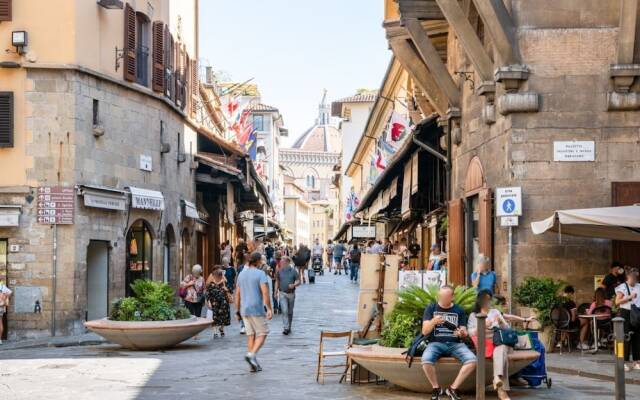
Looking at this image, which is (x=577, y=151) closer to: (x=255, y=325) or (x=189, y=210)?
(x=255, y=325)

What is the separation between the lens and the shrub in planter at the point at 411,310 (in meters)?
13.0

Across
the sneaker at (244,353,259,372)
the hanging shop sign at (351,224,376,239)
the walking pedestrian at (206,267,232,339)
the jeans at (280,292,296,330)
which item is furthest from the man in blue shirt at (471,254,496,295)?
the hanging shop sign at (351,224,376,239)

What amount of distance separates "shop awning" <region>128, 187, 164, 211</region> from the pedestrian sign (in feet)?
37.0

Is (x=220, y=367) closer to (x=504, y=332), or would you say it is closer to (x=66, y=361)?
(x=66, y=361)

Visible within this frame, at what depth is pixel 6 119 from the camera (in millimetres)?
23766

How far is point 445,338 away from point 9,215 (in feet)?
44.9

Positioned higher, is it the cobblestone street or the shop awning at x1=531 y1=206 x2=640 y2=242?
the shop awning at x1=531 y1=206 x2=640 y2=242

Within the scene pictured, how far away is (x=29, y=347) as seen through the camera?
2123cm

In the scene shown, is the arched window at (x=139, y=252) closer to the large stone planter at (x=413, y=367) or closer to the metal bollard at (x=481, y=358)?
the large stone planter at (x=413, y=367)

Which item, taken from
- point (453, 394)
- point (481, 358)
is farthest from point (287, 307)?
point (481, 358)

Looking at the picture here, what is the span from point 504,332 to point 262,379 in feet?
11.8

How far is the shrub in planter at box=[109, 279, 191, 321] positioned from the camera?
63.3 feet

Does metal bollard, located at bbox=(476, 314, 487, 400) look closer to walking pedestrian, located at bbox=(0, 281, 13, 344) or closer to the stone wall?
walking pedestrian, located at bbox=(0, 281, 13, 344)

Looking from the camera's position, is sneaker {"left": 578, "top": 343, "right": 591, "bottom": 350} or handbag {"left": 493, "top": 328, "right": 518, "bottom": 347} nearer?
handbag {"left": 493, "top": 328, "right": 518, "bottom": 347}
